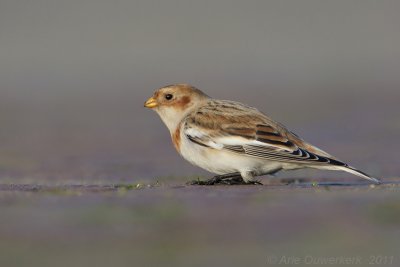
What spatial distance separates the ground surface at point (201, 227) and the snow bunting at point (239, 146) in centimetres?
34

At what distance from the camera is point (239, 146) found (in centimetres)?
1034

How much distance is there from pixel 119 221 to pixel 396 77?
57.7ft

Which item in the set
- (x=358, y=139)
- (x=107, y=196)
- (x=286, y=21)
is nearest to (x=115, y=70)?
(x=286, y=21)

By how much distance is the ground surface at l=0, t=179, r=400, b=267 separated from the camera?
7.14 metres

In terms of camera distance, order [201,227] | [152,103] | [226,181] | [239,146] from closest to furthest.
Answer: [201,227]
[239,146]
[226,181]
[152,103]

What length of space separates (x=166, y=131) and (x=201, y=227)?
924 centimetres

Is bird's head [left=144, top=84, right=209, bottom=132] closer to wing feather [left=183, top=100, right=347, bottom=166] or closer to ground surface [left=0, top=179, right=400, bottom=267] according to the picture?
wing feather [left=183, top=100, right=347, bottom=166]

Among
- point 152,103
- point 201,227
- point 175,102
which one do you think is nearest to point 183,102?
point 175,102

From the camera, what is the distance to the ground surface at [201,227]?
714cm

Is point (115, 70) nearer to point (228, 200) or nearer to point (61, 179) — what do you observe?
point (61, 179)

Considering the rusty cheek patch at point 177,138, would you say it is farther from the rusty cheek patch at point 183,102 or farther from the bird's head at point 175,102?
the rusty cheek patch at point 183,102

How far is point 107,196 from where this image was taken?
951 cm

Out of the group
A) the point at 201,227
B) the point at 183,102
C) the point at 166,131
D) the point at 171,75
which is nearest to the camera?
the point at 201,227

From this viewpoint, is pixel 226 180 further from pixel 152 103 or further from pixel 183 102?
pixel 152 103
